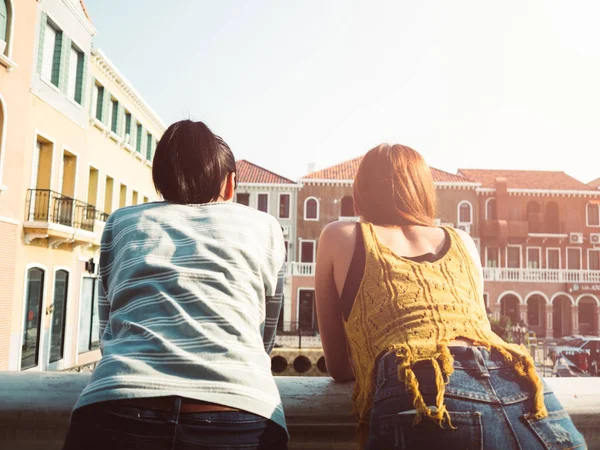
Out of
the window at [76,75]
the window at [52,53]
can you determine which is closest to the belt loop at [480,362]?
the window at [52,53]

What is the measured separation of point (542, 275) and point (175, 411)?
31.3m

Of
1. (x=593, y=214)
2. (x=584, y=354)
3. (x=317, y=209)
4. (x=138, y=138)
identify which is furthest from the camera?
(x=593, y=214)

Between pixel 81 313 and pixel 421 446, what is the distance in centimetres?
1729

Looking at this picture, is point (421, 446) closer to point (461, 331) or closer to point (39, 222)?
point (461, 331)

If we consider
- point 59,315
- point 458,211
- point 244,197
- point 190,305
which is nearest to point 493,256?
point 458,211

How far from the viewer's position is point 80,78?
53.2 ft

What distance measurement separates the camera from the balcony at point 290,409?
5.17 ft

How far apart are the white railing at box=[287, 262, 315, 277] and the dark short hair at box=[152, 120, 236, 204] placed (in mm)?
26436

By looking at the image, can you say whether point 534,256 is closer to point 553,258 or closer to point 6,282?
point 553,258

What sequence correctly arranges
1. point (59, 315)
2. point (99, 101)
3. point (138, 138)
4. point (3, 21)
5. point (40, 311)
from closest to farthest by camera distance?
point (3, 21)
point (40, 311)
point (59, 315)
point (99, 101)
point (138, 138)

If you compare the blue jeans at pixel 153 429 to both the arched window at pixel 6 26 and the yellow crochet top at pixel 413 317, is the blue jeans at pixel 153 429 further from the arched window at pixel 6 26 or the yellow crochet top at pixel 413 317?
the arched window at pixel 6 26

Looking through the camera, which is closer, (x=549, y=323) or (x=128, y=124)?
(x=128, y=124)

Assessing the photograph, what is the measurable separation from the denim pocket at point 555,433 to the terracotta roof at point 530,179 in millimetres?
31296

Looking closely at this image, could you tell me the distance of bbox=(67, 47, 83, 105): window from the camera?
52.3 ft
